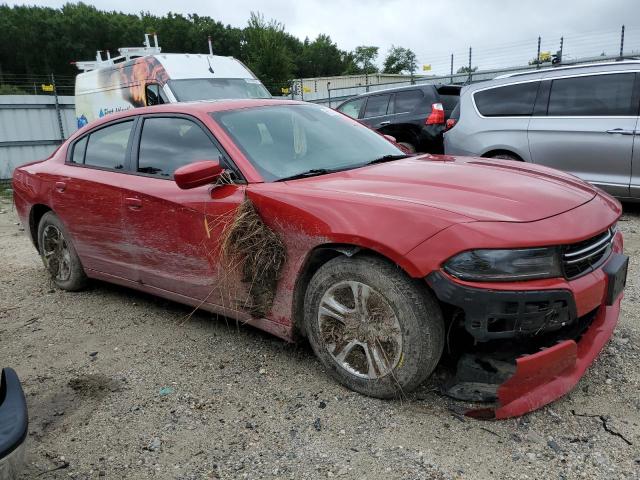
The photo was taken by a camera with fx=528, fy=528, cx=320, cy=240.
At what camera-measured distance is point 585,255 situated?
2.36m

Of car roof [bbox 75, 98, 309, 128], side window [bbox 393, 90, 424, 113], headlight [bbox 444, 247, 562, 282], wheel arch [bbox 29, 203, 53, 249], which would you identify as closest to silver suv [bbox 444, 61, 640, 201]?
side window [bbox 393, 90, 424, 113]

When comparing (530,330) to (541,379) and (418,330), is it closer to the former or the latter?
(541,379)

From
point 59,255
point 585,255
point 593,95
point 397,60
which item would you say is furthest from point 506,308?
point 397,60

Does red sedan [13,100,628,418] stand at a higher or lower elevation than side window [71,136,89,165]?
lower

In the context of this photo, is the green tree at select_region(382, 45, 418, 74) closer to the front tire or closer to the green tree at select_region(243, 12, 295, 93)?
the green tree at select_region(243, 12, 295, 93)

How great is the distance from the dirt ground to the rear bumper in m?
0.56

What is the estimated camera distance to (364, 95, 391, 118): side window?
9.55 m

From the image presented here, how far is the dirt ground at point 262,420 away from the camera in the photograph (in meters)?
2.19

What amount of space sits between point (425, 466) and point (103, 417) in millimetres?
1611

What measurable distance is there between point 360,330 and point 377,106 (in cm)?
770

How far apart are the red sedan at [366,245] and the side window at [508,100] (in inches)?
131

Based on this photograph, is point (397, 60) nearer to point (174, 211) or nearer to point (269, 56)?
point (269, 56)

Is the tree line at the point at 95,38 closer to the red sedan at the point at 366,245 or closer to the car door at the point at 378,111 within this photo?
the car door at the point at 378,111

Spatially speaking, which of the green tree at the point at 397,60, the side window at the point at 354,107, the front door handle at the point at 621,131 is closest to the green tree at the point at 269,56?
the side window at the point at 354,107
